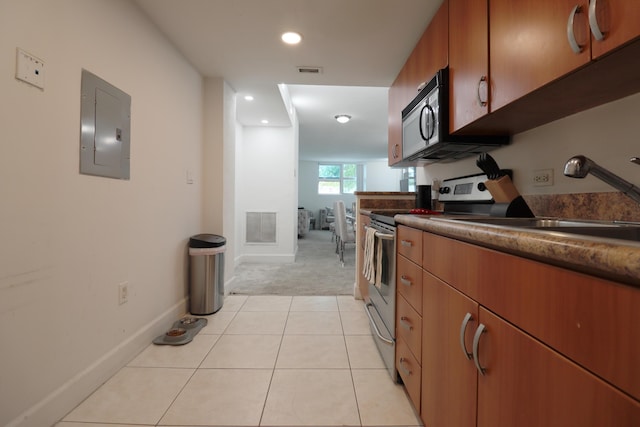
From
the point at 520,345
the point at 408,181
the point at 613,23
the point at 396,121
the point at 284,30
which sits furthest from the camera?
the point at 408,181

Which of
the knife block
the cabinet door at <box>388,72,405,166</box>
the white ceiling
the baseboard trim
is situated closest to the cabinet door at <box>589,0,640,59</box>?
the knife block

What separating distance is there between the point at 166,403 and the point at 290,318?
1124 mm

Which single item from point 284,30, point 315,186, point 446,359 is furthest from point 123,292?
point 315,186

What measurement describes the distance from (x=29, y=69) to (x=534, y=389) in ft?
6.15

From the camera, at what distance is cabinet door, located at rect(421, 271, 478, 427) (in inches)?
30.2

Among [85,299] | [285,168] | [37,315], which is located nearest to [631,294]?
[37,315]

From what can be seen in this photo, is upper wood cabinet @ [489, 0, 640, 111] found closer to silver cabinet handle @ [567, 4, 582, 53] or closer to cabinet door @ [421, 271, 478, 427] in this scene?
silver cabinet handle @ [567, 4, 582, 53]

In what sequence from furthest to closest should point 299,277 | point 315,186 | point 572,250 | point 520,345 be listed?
point 315,186, point 299,277, point 520,345, point 572,250

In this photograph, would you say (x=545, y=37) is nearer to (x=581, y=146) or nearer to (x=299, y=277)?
(x=581, y=146)

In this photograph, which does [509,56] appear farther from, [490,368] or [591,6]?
[490,368]

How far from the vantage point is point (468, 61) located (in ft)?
4.39

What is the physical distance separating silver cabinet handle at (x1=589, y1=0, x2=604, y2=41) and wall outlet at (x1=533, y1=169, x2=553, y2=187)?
0.67m

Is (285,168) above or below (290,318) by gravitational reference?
above

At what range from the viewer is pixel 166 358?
5.56 feet
